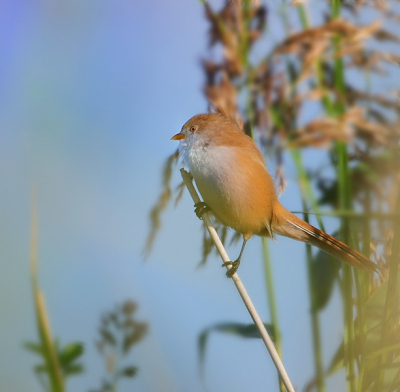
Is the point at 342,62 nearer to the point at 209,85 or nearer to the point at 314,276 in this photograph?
the point at 209,85

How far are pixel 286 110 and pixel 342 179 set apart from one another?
0.19 m

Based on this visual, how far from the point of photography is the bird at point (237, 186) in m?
0.83

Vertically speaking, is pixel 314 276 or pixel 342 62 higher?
pixel 342 62

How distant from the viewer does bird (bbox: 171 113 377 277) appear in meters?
0.83

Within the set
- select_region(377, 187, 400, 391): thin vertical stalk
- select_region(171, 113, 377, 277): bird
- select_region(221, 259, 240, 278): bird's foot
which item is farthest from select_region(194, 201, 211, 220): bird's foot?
select_region(377, 187, 400, 391): thin vertical stalk

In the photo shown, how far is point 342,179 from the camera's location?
81 cm

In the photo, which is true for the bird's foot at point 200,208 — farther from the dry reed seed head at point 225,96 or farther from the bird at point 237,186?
the dry reed seed head at point 225,96

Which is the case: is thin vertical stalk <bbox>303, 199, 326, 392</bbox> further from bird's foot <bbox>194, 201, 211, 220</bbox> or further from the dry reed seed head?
the dry reed seed head

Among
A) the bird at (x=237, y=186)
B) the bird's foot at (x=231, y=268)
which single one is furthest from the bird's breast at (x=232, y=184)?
the bird's foot at (x=231, y=268)

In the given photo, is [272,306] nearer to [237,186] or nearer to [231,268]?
[231,268]

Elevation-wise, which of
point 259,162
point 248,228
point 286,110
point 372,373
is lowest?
point 372,373

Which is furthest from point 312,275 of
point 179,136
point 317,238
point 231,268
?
point 179,136

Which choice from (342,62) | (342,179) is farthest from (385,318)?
(342,62)

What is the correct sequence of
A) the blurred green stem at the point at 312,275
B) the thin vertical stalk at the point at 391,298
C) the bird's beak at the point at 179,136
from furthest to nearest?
the bird's beak at the point at 179,136, the blurred green stem at the point at 312,275, the thin vertical stalk at the point at 391,298
